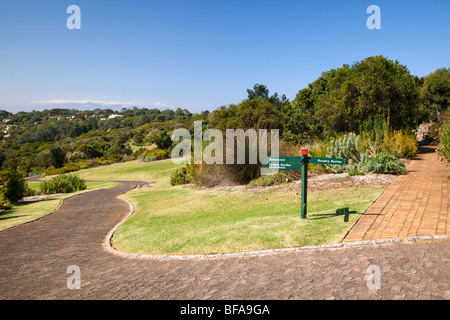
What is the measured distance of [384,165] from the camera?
11.2m

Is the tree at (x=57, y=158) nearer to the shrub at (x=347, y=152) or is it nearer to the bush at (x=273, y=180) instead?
the bush at (x=273, y=180)

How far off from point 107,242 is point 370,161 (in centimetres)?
1044

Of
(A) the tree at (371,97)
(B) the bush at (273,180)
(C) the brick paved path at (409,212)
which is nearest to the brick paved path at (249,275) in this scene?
(C) the brick paved path at (409,212)

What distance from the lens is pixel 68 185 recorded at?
23.8 m

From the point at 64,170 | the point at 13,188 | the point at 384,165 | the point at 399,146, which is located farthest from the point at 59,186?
the point at 64,170

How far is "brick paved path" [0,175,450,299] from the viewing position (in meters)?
3.79

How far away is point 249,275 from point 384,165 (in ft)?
29.9

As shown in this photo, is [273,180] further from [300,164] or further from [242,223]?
[300,164]

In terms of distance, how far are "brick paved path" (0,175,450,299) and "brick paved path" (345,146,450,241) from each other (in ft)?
1.67

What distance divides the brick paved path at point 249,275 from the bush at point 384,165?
6.90m

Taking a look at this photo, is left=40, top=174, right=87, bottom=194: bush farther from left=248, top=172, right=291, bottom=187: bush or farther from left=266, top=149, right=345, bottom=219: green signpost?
left=266, top=149, right=345, bottom=219: green signpost

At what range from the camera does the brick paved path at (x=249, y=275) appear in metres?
3.79
